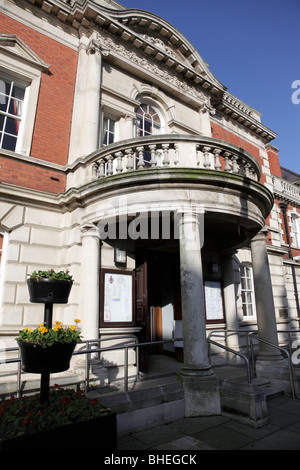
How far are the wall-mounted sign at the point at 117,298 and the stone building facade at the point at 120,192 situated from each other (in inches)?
1.3

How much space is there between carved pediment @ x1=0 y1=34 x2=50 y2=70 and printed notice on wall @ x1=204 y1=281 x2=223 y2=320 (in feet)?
24.4

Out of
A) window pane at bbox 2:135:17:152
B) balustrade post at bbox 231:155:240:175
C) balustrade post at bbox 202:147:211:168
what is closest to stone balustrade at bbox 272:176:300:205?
balustrade post at bbox 231:155:240:175

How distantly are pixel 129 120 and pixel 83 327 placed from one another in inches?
235

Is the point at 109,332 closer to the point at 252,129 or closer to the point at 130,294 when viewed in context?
the point at 130,294

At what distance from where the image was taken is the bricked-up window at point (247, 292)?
10.7m

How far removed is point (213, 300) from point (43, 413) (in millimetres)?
6511

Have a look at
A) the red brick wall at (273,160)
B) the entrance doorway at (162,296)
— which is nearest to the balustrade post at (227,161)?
the entrance doorway at (162,296)

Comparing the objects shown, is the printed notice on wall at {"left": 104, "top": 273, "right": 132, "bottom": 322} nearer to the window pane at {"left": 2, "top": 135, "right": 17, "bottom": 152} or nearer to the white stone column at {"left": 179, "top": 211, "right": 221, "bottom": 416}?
the white stone column at {"left": 179, "top": 211, "right": 221, "bottom": 416}

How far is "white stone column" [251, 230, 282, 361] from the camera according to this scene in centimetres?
737

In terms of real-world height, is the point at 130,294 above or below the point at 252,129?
below

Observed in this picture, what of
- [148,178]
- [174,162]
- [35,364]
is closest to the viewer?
[35,364]

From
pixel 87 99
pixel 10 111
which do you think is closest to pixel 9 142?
pixel 10 111
